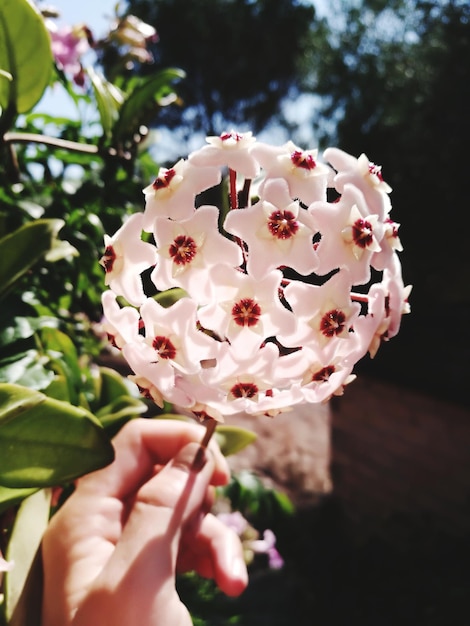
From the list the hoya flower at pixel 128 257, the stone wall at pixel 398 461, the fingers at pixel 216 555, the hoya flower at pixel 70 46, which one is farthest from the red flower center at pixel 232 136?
the stone wall at pixel 398 461

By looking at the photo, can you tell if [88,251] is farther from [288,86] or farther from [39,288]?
[288,86]

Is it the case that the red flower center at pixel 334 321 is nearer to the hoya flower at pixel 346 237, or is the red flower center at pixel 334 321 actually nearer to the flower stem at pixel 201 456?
the hoya flower at pixel 346 237

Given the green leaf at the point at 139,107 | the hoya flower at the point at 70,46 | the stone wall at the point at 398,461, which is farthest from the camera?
the stone wall at the point at 398,461

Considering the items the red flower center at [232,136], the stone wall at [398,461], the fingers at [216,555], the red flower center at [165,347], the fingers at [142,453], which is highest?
the red flower center at [232,136]

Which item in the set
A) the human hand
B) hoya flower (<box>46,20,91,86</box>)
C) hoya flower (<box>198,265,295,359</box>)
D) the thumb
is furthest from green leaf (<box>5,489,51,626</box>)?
hoya flower (<box>46,20,91,86</box>)

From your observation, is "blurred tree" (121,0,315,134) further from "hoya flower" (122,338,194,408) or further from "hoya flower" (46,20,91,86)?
"hoya flower" (122,338,194,408)

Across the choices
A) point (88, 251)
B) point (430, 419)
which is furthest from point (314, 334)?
point (430, 419)

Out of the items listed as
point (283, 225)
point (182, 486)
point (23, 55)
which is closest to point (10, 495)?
point (182, 486)
